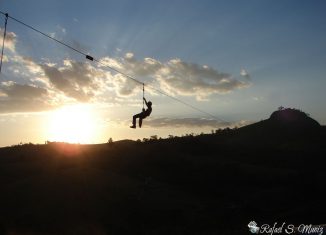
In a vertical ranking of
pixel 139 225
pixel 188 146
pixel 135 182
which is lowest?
pixel 139 225

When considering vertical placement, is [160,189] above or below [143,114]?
below

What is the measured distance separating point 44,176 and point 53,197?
18.8 feet

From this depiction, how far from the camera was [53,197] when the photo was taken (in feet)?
107

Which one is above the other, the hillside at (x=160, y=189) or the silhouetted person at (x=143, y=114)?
the silhouetted person at (x=143, y=114)

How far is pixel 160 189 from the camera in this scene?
38.3 m

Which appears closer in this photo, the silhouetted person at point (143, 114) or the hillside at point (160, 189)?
the silhouetted person at point (143, 114)

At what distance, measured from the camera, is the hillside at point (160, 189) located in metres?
28.6

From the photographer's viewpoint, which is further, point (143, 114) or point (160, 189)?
point (160, 189)

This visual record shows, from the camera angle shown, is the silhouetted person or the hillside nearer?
the silhouetted person

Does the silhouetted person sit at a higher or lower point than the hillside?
higher

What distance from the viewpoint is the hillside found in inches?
1127

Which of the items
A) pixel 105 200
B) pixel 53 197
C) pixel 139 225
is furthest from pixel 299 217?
pixel 53 197

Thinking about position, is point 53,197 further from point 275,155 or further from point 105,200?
point 275,155

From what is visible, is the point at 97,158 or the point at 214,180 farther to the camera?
the point at 97,158
